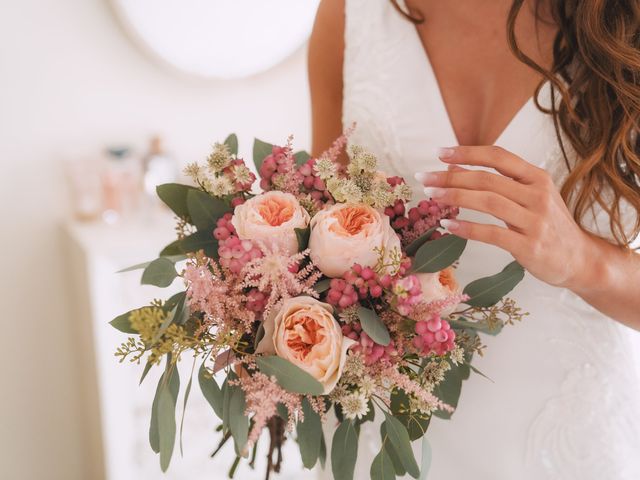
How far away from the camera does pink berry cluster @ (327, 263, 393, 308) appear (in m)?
0.58

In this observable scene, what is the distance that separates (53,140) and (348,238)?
1214 mm

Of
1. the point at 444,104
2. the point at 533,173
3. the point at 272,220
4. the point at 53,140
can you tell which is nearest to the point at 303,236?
the point at 272,220

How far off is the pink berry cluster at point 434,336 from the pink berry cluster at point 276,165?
0.21 meters

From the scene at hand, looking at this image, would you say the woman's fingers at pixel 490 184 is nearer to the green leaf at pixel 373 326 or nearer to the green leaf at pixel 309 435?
the green leaf at pixel 373 326

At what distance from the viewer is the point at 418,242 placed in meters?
0.65

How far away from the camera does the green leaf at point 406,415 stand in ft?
2.10

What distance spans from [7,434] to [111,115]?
0.89 meters

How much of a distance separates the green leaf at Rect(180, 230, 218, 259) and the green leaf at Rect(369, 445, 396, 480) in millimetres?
282

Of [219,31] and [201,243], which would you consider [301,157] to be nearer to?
[201,243]

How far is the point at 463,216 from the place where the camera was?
86 centimetres

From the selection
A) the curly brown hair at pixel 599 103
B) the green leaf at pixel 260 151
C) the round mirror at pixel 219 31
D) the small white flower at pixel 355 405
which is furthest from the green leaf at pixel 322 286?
the round mirror at pixel 219 31

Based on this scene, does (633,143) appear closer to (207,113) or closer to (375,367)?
(375,367)

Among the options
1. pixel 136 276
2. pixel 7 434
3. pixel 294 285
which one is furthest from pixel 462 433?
pixel 7 434

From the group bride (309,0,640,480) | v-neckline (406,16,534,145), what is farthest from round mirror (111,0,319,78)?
v-neckline (406,16,534,145)
